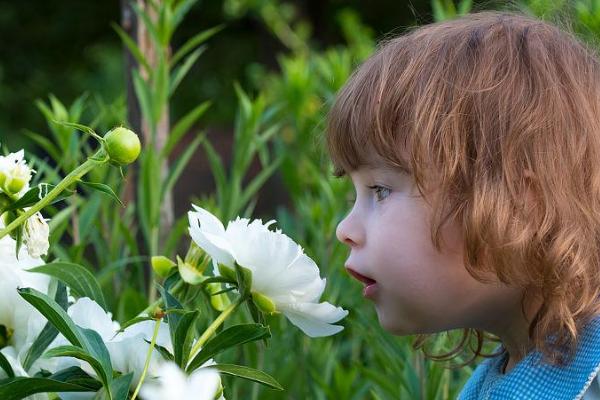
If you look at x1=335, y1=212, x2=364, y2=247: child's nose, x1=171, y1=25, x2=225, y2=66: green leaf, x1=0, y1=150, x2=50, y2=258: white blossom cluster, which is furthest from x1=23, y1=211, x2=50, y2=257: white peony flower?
x1=171, y1=25, x2=225, y2=66: green leaf

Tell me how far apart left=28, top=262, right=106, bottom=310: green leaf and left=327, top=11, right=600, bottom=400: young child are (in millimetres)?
253

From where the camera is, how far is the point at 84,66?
7.93m

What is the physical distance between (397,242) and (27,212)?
1.23ft

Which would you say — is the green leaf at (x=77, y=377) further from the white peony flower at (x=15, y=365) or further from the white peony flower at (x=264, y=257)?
the white peony flower at (x=264, y=257)

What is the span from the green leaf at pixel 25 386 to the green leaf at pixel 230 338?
0.11 meters

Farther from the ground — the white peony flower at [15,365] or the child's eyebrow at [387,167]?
the child's eyebrow at [387,167]

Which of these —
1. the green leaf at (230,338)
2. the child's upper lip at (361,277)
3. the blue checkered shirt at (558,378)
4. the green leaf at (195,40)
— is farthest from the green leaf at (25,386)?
the green leaf at (195,40)

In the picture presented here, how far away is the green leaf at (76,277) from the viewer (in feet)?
3.05

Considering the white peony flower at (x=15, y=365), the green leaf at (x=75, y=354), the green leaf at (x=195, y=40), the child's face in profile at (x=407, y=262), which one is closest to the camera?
the green leaf at (x=75, y=354)

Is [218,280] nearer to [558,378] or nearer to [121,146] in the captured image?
[121,146]

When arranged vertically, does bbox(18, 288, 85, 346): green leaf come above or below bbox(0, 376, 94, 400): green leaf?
above

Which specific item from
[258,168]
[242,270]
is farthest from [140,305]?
[258,168]

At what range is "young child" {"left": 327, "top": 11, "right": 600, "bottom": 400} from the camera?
1.04 m

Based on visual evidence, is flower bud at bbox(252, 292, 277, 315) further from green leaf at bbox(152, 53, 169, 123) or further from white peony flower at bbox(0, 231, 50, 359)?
green leaf at bbox(152, 53, 169, 123)
